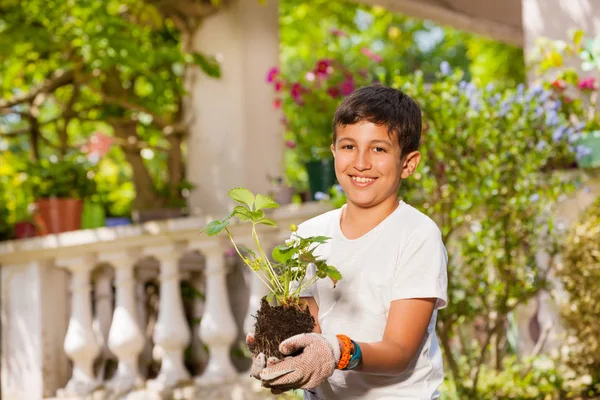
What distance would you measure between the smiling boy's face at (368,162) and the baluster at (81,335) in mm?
3087

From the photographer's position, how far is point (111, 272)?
16.7ft

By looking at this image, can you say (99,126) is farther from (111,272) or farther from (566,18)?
(566,18)

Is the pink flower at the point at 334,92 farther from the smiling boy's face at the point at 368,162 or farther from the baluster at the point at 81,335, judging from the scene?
the smiling boy's face at the point at 368,162

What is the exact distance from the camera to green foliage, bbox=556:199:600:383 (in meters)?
3.84

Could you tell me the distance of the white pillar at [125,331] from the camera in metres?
4.53

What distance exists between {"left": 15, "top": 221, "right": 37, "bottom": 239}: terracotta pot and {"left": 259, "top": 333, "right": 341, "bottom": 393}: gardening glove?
169 inches

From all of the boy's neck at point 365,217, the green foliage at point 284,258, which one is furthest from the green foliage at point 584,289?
the green foliage at point 284,258

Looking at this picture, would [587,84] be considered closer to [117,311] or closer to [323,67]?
[323,67]

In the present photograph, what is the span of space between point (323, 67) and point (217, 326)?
1708 mm

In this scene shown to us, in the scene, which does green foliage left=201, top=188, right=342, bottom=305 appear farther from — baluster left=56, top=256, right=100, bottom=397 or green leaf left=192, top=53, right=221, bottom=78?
green leaf left=192, top=53, right=221, bottom=78

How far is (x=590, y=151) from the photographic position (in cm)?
416

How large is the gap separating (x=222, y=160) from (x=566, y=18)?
6.82ft

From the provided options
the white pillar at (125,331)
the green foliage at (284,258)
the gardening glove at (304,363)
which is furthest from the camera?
the white pillar at (125,331)

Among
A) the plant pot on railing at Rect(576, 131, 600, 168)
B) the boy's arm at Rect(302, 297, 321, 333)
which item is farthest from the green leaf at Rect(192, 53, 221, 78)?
the boy's arm at Rect(302, 297, 321, 333)
